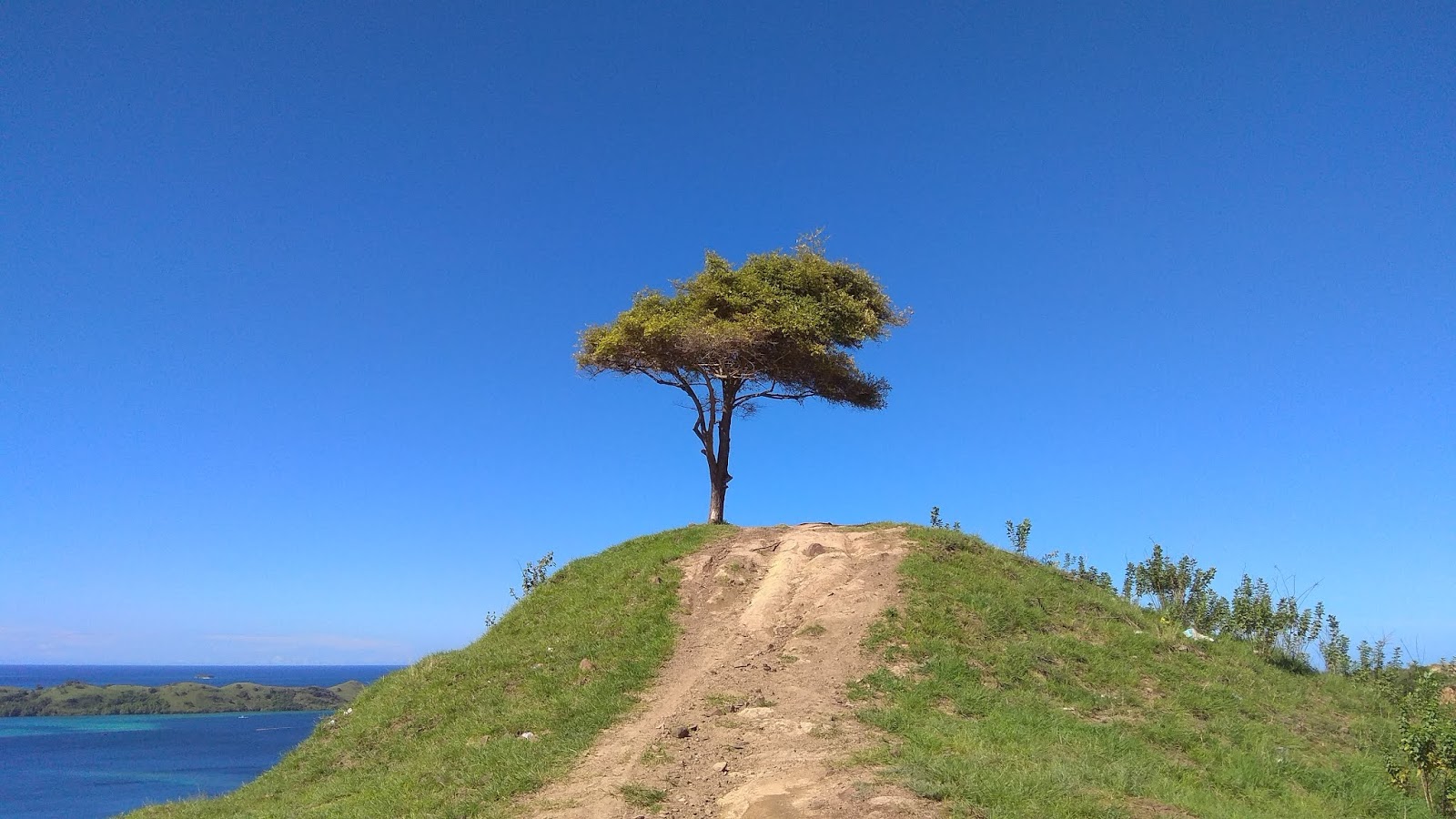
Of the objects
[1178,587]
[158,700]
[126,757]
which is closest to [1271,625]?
[1178,587]

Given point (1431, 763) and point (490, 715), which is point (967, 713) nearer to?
point (1431, 763)

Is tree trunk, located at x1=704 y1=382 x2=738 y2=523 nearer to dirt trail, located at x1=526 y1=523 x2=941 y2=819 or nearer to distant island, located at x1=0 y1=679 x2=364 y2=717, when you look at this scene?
dirt trail, located at x1=526 y1=523 x2=941 y2=819

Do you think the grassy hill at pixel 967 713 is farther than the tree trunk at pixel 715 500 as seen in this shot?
No

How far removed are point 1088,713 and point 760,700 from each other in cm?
517

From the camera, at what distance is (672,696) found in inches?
471

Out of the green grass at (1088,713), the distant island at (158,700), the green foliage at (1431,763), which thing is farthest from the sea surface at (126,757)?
the green foliage at (1431,763)

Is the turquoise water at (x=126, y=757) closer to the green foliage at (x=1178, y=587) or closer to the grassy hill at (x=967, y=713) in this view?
the grassy hill at (x=967, y=713)

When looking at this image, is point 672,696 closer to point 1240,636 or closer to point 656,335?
point 656,335

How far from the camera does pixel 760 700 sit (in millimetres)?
11164

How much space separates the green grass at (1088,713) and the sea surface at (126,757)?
1423 cm

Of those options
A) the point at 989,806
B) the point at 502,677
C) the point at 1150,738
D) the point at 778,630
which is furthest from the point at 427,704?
the point at 1150,738

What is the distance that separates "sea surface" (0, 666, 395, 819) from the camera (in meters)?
59.5

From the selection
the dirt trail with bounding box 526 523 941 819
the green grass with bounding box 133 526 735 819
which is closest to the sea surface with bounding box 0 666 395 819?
the green grass with bounding box 133 526 735 819

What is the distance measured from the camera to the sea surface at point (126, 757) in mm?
59500
